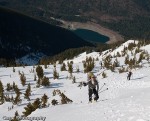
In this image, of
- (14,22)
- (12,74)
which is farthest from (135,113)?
(14,22)

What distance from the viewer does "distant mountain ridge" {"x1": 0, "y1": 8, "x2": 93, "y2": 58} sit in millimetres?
108812

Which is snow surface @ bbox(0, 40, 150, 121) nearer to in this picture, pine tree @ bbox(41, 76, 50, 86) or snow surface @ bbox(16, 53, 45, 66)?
pine tree @ bbox(41, 76, 50, 86)

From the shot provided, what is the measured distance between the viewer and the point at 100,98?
21406 mm

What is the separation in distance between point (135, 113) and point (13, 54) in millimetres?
91449

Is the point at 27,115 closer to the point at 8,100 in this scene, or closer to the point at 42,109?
the point at 42,109

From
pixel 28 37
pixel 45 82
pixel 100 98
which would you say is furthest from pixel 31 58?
pixel 100 98

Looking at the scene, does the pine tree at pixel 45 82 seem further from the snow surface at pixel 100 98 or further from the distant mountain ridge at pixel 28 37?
the distant mountain ridge at pixel 28 37

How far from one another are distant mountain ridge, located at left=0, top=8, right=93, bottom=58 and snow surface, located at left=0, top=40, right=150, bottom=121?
72424 millimetres

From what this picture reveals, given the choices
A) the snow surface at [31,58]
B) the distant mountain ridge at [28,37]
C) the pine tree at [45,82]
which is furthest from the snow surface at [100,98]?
the distant mountain ridge at [28,37]

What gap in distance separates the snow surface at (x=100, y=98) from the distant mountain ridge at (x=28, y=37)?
7242cm

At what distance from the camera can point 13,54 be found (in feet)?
343

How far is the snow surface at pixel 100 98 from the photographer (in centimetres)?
1570

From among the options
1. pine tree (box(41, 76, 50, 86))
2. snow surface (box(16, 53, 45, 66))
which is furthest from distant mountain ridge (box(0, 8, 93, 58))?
pine tree (box(41, 76, 50, 86))

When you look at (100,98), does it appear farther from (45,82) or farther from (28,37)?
(28,37)
